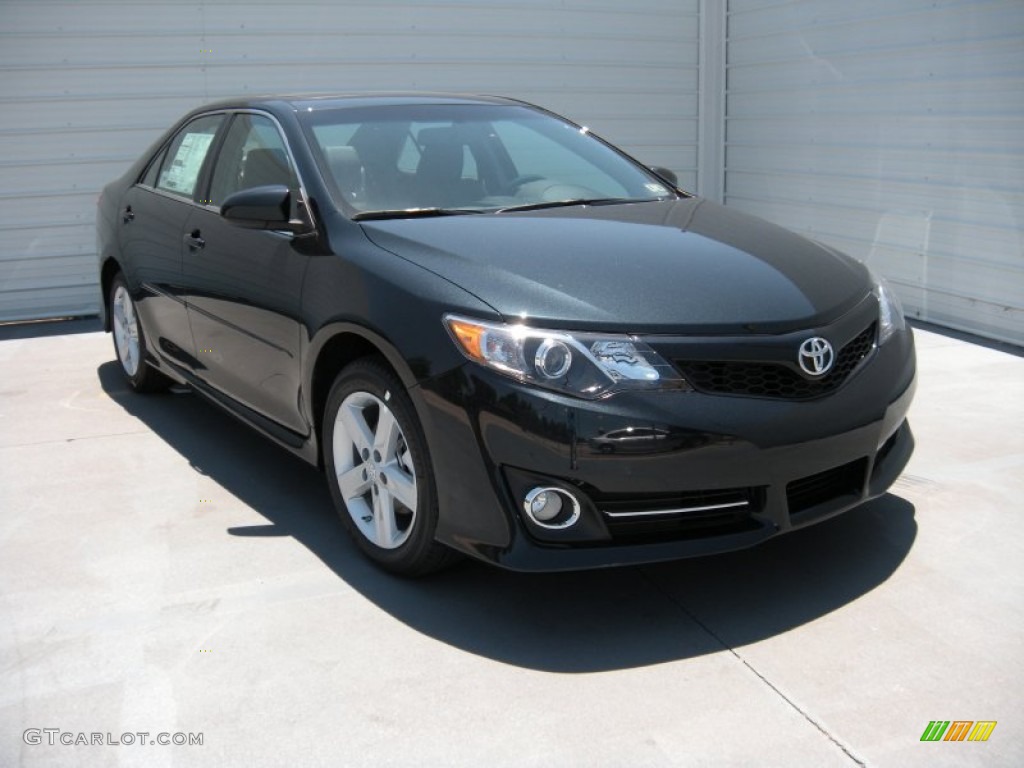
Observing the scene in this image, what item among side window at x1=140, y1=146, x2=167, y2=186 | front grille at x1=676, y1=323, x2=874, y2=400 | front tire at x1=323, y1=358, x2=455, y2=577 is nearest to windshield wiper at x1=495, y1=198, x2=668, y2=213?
front tire at x1=323, y1=358, x2=455, y2=577

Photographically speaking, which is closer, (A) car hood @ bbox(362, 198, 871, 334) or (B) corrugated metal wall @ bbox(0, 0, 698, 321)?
(A) car hood @ bbox(362, 198, 871, 334)

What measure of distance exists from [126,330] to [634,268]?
3.56 meters

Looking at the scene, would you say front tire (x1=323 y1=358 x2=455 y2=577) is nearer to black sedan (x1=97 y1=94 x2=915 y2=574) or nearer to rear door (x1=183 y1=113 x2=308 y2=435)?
black sedan (x1=97 y1=94 x2=915 y2=574)

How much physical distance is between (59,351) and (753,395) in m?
5.68

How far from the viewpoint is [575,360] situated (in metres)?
3.07

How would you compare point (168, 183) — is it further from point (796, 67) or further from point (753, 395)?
point (796, 67)

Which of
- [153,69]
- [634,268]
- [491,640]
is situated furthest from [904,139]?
[491,640]

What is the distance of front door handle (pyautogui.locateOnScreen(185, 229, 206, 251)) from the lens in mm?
4758

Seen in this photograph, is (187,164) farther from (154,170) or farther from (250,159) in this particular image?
(250,159)

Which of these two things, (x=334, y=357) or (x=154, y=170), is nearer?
(x=334, y=357)

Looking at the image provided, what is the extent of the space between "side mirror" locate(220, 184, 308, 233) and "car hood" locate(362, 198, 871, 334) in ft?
1.11

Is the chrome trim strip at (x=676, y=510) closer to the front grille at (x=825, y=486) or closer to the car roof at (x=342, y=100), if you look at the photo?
the front grille at (x=825, y=486)

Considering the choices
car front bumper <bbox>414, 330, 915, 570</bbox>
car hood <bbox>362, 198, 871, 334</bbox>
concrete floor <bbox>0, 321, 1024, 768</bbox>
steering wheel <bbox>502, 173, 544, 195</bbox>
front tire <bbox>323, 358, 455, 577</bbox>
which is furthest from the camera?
steering wheel <bbox>502, 173, 544, 195</bbox>

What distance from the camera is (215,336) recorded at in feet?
15.3
